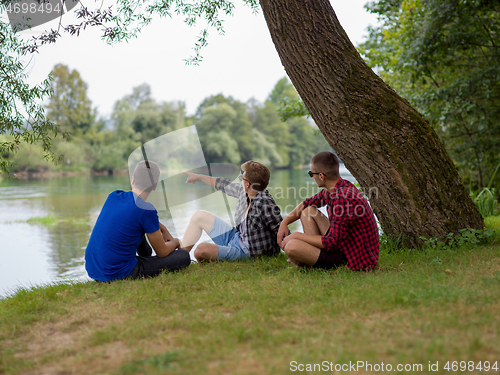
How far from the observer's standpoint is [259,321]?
2740 mm

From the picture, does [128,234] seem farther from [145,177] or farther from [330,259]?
[330,259]

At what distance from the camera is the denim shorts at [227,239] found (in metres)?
4.80

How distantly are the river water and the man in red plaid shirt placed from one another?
1806 millimetres

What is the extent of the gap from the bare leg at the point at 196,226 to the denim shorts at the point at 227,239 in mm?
62

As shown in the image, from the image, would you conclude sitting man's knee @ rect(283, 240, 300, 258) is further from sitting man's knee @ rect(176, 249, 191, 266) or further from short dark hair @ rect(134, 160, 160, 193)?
short dark hair @ rect(134, 160, 160, 193)

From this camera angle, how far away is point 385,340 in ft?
7.60

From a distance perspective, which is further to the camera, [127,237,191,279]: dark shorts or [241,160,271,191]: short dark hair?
[241,160,271,191]: short dark hair

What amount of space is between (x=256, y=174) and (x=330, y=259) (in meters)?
1.22

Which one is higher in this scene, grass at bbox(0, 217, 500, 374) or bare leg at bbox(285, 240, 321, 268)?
bare leg at bbox(285, 240, 321, 268)

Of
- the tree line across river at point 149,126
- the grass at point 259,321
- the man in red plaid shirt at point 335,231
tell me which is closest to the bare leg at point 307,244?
the man in red plaid shirt at point 335,231

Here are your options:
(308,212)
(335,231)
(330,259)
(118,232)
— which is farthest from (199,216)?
(335,231)

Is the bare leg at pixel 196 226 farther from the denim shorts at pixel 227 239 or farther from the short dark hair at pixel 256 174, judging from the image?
the short dark hair at pixel 256 174

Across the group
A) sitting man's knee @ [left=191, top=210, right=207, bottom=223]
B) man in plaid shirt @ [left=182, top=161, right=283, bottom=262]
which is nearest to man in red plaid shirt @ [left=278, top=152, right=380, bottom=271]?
man in plaid shirt @ [left=182, top=161, right=283, bottom=262]

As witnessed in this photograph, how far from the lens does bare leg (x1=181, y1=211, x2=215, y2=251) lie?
196 inches
